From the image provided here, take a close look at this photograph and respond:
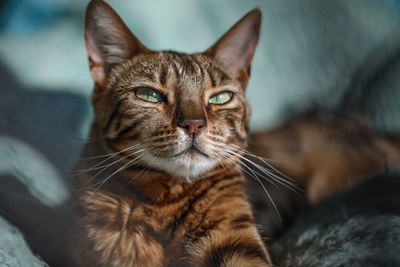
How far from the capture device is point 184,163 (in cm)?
89

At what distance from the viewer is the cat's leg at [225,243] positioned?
881 mm

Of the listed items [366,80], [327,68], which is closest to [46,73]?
[327,68]

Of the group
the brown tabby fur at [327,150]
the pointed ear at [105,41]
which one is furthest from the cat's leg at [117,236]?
the brown tabby fur at [327,150]

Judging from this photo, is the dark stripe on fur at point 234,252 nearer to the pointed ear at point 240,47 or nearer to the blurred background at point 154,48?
the blurred background at point 154,48

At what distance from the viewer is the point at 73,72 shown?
1.19 m

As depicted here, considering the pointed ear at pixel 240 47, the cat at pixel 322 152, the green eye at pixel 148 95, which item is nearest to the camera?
the green eye at pixel 148 95

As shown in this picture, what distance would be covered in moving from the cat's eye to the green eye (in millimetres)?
168

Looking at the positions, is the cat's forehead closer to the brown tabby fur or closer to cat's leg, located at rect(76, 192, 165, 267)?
cat's leg, located at rect(76, 192, 165, 267)

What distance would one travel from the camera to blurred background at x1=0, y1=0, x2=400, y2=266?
0.91m

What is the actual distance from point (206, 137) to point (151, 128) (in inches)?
6.0

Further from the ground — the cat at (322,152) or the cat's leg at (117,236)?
Answer: the cat's leg at (117,236)

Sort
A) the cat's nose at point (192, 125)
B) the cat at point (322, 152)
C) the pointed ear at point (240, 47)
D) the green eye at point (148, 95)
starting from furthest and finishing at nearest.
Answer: the cat at point (322, 152) → the pointed ear at point (240, 47) → the green eye at point (148, 95) → the cat's nose at point (192, 125)

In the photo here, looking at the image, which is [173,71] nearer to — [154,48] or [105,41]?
[105,41]

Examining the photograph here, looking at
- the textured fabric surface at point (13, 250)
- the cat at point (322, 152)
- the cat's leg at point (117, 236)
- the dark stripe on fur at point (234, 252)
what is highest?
the textured fabric surface at point (13, 250)
